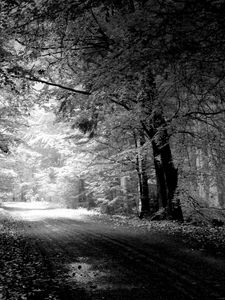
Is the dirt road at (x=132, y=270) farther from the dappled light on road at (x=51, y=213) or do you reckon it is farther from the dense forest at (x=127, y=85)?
the dappled light on road at (x=51, y=213)

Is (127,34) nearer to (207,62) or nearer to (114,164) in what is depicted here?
(207,62)

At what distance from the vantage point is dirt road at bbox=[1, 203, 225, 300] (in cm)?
554

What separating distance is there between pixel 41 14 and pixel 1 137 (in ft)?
34.2

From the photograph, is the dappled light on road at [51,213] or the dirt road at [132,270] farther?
the dappled light on road at [51,213]

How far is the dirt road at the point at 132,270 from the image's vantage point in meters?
5.54

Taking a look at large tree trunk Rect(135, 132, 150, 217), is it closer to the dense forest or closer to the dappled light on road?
the dense forest

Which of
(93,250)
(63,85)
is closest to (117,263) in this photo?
(93,250)

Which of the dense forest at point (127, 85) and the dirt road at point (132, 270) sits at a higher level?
the dense forest at point (127, 85)

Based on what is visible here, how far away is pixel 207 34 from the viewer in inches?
278

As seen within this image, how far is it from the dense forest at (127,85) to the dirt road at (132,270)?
13.6 feet

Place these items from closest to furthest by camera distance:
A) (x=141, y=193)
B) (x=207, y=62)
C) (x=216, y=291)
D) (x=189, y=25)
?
1. (x=216, y=291)
2. (x=189, y=25)
3. (x=207, y=62)
4. (x=141, y=193)

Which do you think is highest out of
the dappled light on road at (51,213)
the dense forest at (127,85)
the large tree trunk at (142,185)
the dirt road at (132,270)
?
the dense forest at (127,85)

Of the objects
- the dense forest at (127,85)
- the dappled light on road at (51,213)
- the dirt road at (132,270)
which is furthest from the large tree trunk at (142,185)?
the dirt road at (132,270)

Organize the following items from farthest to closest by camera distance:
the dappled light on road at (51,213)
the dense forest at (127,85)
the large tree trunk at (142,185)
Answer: the dappled light on road at (51,213), the large tree trunk at (142,185), the dense forest at (127,85)
